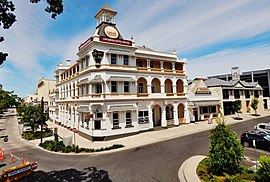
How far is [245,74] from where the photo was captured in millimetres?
64250

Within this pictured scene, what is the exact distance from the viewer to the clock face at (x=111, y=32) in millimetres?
23706

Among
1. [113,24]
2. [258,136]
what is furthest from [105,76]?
[258,136]

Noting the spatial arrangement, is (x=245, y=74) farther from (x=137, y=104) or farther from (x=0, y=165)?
(x=0, y=165)

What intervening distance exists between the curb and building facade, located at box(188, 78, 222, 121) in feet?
63.8

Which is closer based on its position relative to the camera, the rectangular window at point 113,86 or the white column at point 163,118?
the rectangular window at point 113,86

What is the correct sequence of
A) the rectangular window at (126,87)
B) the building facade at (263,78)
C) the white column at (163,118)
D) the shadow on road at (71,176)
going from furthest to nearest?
the building facade at (263,78) → the white column at (163,118) → the rectangular window at (126,87) → the shadow on road at (71,176)

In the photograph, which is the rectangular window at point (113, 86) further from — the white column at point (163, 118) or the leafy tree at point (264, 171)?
the leafy tree at point (264, 171)

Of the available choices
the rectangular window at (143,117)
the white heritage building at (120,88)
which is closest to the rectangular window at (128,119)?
the white heritage building at (120,88)

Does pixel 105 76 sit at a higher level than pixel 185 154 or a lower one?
higher

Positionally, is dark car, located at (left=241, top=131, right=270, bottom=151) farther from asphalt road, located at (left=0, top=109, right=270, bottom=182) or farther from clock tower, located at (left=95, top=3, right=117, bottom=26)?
clock tower, located at (left=95, top=3, right=117, bottom=26)

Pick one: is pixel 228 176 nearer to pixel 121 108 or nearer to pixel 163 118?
pixel 121 108

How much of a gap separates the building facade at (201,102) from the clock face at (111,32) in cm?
1883

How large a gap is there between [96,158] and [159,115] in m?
15.9

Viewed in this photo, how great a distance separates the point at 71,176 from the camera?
11680 mm
